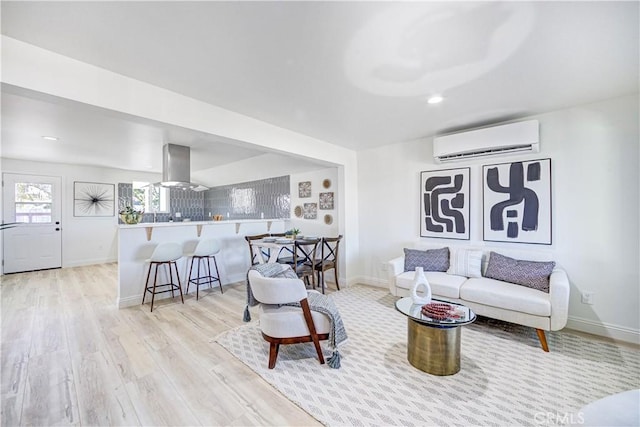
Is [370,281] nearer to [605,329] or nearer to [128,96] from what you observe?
[605,329]

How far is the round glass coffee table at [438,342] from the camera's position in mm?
2088

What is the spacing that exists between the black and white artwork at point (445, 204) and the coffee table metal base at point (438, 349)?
6.40 ft

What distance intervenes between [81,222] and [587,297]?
9.37m

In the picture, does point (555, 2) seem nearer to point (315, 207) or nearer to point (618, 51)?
point (618, 51)

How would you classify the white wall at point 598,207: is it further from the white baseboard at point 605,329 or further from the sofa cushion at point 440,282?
the sofa cushion at point 440,282

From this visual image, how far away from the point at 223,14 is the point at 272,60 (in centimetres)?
50

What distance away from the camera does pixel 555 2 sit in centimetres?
147

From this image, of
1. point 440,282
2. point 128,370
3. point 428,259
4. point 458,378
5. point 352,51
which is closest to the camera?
point 352,51

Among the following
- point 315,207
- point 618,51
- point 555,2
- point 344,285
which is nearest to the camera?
point 555,2

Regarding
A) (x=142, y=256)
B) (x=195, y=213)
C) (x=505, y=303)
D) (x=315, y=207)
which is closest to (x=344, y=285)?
(x=315, y=207)

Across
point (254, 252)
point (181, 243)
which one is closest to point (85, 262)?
point (181, 243)

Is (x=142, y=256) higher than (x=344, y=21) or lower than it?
lower

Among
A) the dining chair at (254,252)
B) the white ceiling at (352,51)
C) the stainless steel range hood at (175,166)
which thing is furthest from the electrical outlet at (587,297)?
the stainless steel range hood at (175,166)

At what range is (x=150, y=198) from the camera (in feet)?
24.6
